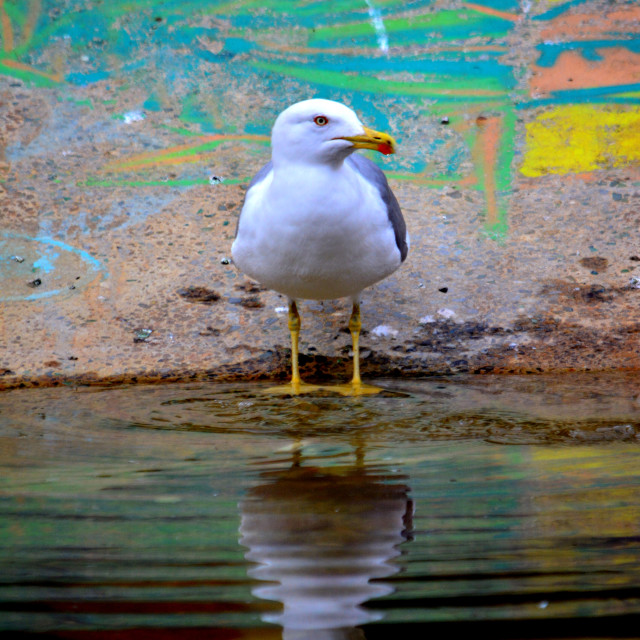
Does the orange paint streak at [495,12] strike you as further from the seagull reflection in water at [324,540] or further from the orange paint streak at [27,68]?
the seagull reflection in water at [324,540]

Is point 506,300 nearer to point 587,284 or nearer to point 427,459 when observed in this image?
point 587,284

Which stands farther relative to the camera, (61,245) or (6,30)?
(6,30)

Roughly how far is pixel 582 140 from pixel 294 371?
2.72 meters

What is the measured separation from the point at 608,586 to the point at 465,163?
158 inches

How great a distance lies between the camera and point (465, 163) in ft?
17.6

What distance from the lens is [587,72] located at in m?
5.93

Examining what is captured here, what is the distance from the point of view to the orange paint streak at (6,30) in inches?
244

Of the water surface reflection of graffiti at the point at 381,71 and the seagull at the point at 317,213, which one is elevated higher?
the water surface reflection of graffiti at the point at 381,71

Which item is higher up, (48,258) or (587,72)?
(587,72)

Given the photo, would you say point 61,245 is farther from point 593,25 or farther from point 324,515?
point 593,25

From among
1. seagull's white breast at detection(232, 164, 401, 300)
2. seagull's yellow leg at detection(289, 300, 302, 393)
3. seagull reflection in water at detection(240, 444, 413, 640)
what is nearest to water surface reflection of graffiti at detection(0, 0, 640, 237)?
seagull's yellow leg at detection(289, 300, 302, 393)

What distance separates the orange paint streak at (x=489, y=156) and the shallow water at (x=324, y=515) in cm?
176

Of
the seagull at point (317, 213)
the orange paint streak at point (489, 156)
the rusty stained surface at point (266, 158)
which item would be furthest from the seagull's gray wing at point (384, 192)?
the orange paint streak at point (489, 156)

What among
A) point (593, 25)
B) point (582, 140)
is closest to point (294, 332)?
point (582, 140)
